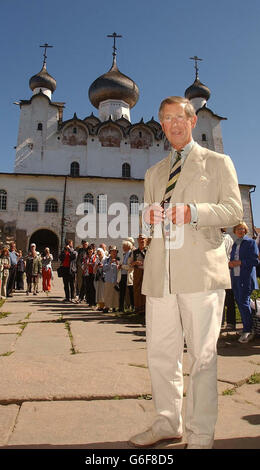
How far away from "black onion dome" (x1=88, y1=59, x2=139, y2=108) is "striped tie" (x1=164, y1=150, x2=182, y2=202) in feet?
120

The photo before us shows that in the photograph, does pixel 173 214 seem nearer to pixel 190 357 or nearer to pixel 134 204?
pixel 190 357

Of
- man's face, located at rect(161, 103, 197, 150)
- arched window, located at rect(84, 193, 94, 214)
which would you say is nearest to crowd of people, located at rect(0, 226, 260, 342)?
man's face, located at rect(161, 103, 197, 150)

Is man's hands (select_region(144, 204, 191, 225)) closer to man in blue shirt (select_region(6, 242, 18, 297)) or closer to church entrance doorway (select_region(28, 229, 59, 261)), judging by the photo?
man in blue shirt (select_region(6, 242, 18, 297))

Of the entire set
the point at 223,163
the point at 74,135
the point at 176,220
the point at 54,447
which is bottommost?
the point at 54,447

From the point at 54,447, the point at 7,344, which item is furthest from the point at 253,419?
the point at 7,344

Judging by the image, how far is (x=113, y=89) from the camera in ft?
118

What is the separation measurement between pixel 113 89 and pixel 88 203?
13.1 metres

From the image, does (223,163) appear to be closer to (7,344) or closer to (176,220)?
(176,220)

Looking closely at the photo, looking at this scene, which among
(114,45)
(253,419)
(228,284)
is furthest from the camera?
(114,45)

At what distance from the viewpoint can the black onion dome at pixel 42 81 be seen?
1414 inches

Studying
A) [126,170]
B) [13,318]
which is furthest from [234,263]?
[126,170]

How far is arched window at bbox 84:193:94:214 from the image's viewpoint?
101 feet

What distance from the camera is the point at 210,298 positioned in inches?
76.8
